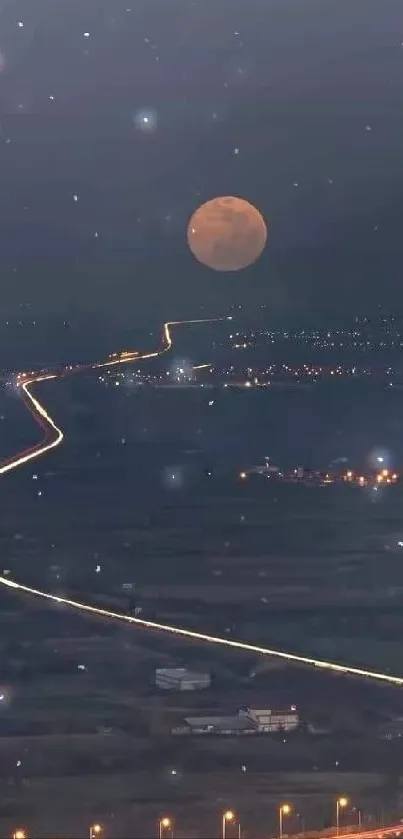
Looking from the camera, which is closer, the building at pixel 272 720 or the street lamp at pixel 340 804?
the street lamp at pixel 340 804

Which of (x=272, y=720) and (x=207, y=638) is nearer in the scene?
(x=272, y=720)

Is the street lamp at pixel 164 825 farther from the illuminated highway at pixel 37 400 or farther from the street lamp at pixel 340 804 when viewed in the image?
the illuminated highway at pixel 37 400

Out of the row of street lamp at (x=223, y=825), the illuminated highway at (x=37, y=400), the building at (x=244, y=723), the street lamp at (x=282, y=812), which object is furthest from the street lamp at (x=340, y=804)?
the illuminated highway at (x=37, y=400)

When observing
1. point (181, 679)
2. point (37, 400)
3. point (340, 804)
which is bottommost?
point (37, 400)

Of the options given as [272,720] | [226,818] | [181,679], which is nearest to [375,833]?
[226,818]

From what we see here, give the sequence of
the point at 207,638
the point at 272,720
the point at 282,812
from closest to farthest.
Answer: the point at 282,812
the point at 272,720
the point at 207,638

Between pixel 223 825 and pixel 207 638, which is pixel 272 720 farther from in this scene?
pixel 207 638

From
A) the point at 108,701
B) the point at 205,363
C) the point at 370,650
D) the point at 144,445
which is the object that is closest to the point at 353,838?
the point at 108,701

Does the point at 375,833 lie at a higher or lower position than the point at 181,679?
higher

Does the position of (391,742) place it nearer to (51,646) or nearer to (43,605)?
(51,646)
